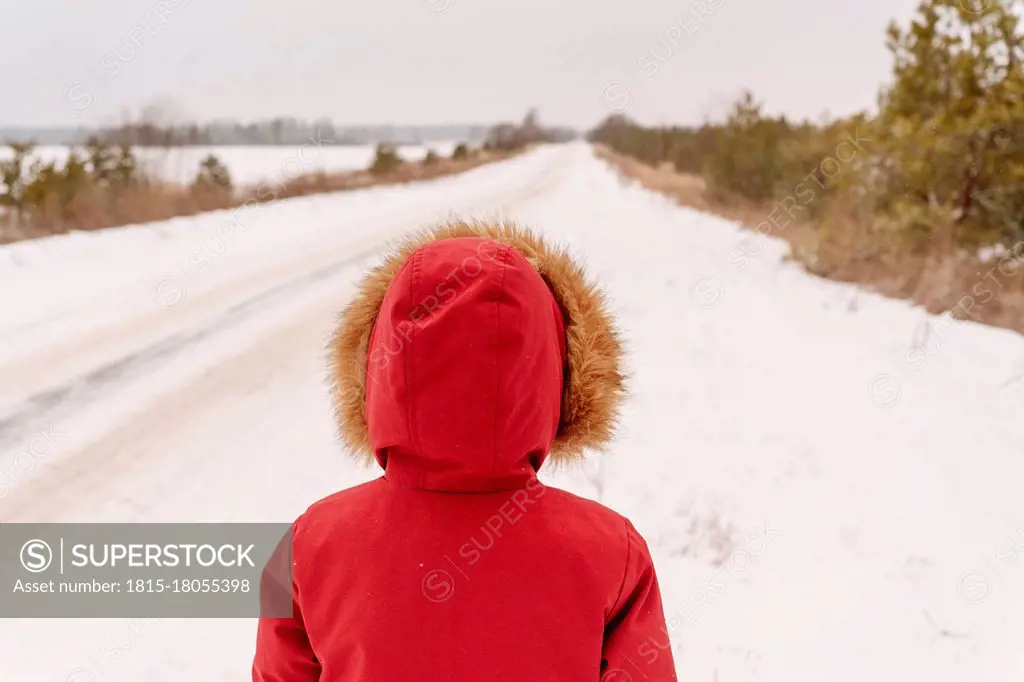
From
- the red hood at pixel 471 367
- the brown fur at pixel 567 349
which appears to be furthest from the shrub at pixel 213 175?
the red hood at pixel 471 367

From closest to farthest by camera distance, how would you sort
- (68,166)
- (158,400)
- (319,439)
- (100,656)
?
(100,656) < (319,439) < (158,400) < (68,166)

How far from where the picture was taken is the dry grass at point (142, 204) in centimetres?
1028

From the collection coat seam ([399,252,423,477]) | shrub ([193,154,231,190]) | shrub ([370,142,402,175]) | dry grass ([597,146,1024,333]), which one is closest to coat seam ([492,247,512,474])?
coat seam ([399,252,423,477])

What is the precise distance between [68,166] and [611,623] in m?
13.0

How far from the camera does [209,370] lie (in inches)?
184

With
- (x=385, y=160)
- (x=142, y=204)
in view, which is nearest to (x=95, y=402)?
(x=142, y=204)

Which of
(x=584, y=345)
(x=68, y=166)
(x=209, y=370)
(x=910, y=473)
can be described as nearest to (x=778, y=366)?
(x=910, y=473)

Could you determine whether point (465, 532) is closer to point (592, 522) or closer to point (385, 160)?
point (592, 522)

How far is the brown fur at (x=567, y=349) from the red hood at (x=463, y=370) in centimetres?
11

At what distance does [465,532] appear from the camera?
1025 mm

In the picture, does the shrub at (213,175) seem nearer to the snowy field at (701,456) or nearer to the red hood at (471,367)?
→ the snowy field at (701,456)

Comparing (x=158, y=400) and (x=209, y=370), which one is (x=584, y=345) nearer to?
(x=158, y=400)

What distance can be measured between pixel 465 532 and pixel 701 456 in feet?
9.13

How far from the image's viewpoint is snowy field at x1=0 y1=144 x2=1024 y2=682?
7.51ft
